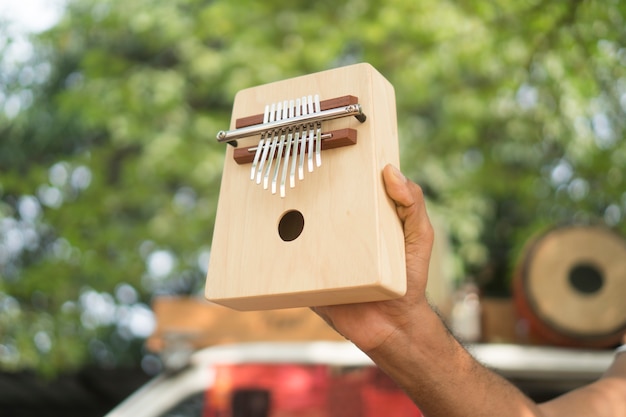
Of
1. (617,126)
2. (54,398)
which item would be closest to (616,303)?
(617,126)

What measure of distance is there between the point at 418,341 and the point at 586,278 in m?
1.75

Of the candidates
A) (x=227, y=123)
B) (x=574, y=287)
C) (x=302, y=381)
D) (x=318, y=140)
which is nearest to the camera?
(x=318, y=140)

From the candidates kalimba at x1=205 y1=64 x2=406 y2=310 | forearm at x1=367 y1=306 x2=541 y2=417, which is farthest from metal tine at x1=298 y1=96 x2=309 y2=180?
forearm at x1=367 y1=306 x2=541 y2=417

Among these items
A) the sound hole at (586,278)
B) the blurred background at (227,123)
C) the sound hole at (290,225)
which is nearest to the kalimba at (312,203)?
the sound hole at (290,225)

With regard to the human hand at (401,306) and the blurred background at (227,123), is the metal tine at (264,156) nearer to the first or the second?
the human hand at (401,306)

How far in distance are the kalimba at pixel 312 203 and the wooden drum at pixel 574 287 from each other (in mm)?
1617

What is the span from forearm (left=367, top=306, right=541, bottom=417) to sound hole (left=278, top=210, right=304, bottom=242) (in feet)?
0.88

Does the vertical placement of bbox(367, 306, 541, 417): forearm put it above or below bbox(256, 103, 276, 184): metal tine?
below

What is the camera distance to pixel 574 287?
280 cm

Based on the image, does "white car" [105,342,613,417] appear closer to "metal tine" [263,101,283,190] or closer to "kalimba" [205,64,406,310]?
"kalimba" [205,64,406,310]

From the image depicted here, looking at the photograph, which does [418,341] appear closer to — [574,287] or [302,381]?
[302,381]

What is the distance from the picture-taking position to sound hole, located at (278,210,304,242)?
1321 mm

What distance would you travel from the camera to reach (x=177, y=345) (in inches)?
96.0

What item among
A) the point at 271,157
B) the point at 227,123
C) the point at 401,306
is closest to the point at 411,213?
the point at 401,306
